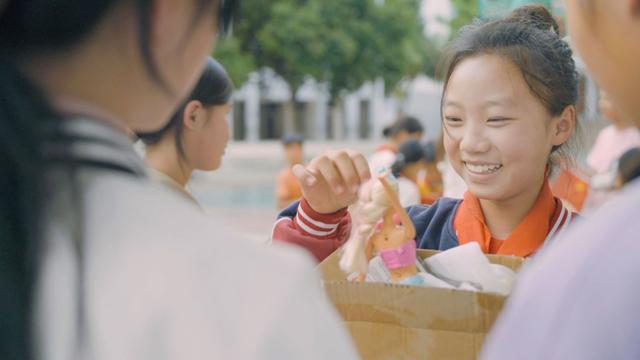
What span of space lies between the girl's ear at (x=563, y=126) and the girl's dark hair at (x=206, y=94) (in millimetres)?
976

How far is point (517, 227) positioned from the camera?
5.53 ft

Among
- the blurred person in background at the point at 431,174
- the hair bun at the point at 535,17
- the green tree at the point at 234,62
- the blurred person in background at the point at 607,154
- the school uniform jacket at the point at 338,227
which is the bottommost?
the green tree at the point at 234,62

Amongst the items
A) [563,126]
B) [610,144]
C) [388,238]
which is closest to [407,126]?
[610,144]

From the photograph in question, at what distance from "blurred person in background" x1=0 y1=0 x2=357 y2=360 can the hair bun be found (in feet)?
4.17

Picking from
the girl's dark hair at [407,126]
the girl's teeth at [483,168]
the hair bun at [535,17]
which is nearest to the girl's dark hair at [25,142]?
the girl's teeth at [483,168]

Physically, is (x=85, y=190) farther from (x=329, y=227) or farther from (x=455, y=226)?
(x=455, y=226)

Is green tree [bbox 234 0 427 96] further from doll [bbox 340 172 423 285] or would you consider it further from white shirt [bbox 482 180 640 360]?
white shirt [bbox 482 180 640 360]

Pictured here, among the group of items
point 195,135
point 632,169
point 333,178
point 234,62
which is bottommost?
point 234,62

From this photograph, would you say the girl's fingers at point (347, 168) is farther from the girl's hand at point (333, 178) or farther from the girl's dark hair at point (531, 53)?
the girl's dark hair at point (531, 53)

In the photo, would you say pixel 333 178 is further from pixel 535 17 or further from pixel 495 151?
pixel 535 17

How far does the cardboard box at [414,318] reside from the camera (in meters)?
1.07

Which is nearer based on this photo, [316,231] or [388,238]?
[388,238]

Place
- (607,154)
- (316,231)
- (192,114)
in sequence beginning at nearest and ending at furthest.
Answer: (316,231) → (192,114) → (607,154)

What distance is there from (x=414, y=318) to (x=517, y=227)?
2.14 ft
